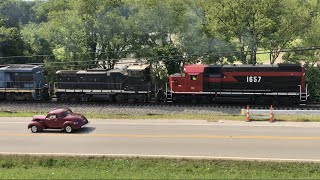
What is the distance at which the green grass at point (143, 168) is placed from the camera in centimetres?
1752

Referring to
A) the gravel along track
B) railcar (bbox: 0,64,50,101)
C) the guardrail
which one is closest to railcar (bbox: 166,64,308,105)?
the gravel along track

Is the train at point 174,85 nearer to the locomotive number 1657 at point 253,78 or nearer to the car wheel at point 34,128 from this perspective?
the locomotive number 1657 at point 253,78

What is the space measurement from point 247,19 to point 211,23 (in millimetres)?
3315

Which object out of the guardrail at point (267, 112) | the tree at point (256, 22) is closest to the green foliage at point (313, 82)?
the tree at point (256, 22)

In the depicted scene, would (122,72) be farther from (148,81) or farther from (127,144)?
(127,144)

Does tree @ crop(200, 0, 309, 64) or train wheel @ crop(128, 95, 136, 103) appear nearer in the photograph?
train wheel @ crop(128, 95, 136, 103)

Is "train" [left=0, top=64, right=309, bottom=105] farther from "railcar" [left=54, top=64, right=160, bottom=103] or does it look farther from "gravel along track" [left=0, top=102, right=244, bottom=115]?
"gravel along track" [left=0, top=102, right=244, bottom=115]

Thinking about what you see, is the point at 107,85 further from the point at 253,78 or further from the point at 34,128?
the point at 253,78

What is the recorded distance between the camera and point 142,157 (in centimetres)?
1972

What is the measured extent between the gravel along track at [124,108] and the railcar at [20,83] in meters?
1.39

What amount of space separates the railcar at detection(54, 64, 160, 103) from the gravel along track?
1.29 metres

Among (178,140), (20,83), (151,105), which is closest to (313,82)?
(151,105)

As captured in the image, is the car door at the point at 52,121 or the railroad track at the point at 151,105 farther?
Result: the railroad track at the point at 151,105

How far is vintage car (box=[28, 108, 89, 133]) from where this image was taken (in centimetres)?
2453
